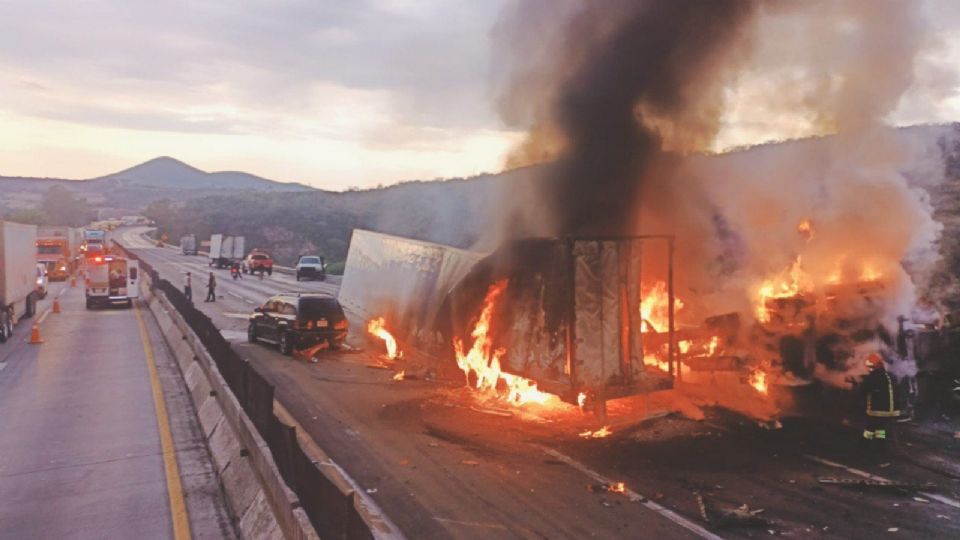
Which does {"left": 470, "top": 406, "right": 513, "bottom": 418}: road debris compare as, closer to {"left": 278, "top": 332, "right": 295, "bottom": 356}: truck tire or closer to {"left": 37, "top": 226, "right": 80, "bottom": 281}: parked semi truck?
{"left": 278, "top": 332, "right": 295, "bottom": 356}: truck tire

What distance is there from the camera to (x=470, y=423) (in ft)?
41.2

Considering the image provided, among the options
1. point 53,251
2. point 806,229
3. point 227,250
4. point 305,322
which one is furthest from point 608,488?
point 227,250

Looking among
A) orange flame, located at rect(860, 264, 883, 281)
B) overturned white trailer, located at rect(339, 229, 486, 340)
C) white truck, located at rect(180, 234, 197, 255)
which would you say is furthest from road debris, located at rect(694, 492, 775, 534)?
white truck, located at rect(180, 234, 197, 255)

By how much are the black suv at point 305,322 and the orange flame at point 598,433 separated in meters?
10.3

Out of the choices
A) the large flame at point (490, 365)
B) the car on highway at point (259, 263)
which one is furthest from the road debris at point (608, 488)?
the car on highway at point (259, 263)

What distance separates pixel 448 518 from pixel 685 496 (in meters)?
2.83

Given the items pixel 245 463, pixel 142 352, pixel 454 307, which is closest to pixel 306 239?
pixel 142 352

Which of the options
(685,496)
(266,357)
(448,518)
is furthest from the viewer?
(266,357)

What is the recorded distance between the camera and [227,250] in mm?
66562

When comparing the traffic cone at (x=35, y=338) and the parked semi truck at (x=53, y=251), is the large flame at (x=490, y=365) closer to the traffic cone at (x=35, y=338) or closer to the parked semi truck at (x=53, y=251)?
the traffic cone at (x=35, y=338)

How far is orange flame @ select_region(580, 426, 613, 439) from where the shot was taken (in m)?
11.6

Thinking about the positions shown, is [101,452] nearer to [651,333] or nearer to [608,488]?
[608,488]

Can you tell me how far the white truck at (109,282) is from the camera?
32.9 meters

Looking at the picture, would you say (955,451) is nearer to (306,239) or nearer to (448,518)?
(448,518)
